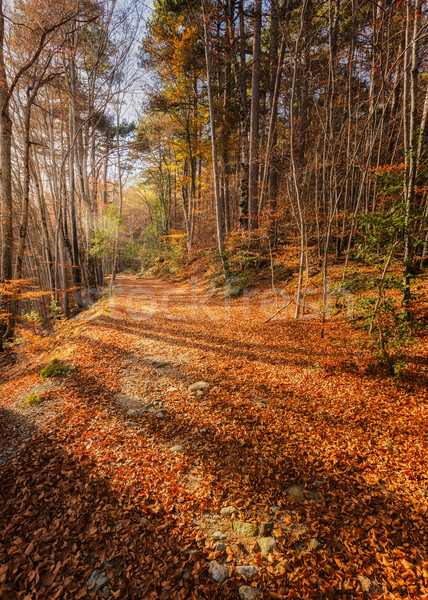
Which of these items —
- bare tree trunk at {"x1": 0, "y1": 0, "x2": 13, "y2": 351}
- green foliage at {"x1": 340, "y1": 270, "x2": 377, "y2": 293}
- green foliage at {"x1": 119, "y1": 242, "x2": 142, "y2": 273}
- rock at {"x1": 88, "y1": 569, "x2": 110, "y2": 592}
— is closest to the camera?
rock at {"x1": 88, "y1": 569, "x2": 110, "y2": 592}

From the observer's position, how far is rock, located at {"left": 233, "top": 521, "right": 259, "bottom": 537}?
2145 millimetres

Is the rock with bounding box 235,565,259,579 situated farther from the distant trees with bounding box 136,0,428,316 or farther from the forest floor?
the distant trees with bounding box 136,0,428,316

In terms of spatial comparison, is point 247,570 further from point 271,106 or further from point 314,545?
point 271,106

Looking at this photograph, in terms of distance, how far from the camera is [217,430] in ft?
11.0

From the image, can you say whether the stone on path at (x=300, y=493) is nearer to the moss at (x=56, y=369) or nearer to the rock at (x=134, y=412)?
the rock at (x=134, y=412)

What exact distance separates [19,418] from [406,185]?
7655 millimetres

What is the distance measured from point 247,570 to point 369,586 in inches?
34.4

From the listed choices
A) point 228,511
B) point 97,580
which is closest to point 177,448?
point 228,511

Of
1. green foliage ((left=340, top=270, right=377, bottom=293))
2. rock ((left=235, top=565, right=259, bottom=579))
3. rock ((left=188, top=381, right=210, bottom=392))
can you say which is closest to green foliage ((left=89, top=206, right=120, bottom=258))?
rock ((left=188, top=381, right=210, bottom=392))

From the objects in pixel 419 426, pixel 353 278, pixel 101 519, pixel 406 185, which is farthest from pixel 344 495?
pixel 406 185

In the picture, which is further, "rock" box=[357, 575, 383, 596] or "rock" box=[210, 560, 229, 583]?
"rock" box=[210, 560, 229, 583]

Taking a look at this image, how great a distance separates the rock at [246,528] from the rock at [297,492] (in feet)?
1.61

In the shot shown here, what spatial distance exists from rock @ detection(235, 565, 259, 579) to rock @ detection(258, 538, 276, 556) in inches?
5.3

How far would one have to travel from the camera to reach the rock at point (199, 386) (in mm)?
4300
